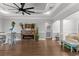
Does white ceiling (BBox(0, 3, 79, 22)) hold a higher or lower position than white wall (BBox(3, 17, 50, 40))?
higher

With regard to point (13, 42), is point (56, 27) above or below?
above

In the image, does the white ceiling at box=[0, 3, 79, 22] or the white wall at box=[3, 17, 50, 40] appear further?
the white ceiling at box=[0, 3, 79, 22]

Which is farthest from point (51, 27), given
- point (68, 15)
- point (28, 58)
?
point (28, 58)

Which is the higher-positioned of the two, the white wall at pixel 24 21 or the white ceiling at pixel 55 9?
the white ceiling at pixel 55 9

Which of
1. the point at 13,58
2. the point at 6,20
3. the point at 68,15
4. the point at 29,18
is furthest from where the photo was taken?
the point at 68,15

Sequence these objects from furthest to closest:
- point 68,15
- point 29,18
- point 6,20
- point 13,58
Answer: point 68,15, point 29,18, point 6,20, point 13,58

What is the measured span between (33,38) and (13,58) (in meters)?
1.08

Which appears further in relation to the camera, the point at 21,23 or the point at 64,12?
the point at 64,12

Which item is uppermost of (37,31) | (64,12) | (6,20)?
(64,12)

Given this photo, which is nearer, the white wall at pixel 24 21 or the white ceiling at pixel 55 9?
the white wall at pixel 24 21

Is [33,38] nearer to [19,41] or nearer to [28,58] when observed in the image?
[19,41]

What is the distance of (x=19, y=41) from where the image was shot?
3379 mm

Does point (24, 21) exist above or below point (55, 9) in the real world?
below

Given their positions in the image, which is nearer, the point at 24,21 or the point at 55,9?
the point at 24,21
